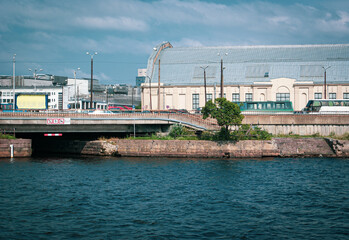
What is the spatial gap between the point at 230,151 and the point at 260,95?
47245 mm

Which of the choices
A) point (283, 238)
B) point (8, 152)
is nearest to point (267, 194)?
point (283, 238)

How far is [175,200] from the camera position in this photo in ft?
108

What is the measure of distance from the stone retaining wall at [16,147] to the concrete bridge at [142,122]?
2232 mm

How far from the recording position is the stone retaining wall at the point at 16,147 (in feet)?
184

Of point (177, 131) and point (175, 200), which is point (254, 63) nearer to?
point (177, 131)

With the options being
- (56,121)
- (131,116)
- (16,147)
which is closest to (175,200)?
(131,116)

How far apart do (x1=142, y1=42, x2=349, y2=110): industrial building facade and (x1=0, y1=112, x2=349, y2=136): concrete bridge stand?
32.3 meters

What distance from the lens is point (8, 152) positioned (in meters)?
56.4

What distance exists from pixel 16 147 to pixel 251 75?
209ft

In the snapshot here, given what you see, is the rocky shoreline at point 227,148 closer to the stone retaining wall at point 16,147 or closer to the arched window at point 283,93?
the stone retaining wall at point 16,147

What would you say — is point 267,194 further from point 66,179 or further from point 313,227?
point 66,179

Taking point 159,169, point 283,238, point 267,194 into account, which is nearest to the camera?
point 283,238

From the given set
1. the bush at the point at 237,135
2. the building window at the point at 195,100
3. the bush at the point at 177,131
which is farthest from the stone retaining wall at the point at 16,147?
the building window at the point at 195,100

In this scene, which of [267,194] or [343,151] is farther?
[343,151]
